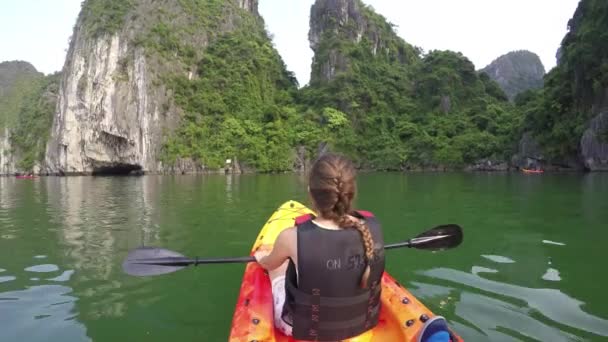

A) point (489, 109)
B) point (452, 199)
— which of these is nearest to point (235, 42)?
point (489, 109)

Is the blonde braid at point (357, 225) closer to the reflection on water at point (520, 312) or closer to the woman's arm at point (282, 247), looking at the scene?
the woman's arm at point (282, 247)

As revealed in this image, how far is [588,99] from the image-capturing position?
28.2 m

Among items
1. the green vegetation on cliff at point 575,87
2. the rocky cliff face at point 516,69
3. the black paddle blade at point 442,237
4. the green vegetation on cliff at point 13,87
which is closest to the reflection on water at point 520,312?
the black paddle blade at point 442,237

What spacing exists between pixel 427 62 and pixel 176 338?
198 feet

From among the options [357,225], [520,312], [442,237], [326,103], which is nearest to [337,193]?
[357,225]

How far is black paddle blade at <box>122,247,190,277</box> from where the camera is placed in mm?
3529

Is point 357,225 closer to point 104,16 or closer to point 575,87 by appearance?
point 575,87

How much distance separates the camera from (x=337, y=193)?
2152 mm

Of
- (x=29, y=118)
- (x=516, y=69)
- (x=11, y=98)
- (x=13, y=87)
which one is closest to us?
(x=29, y=118)

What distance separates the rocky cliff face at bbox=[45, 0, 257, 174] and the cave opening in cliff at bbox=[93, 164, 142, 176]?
10cm

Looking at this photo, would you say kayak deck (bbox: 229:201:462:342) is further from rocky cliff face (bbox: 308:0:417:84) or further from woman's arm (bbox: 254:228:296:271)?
rocky cliff face (bbox: 308:0:417:84)

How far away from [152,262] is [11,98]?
97454 millimetres

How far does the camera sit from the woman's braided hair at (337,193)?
2.16 meters

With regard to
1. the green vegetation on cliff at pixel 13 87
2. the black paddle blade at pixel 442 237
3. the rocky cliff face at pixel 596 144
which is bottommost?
the black paddle blade at pixel 442 237
